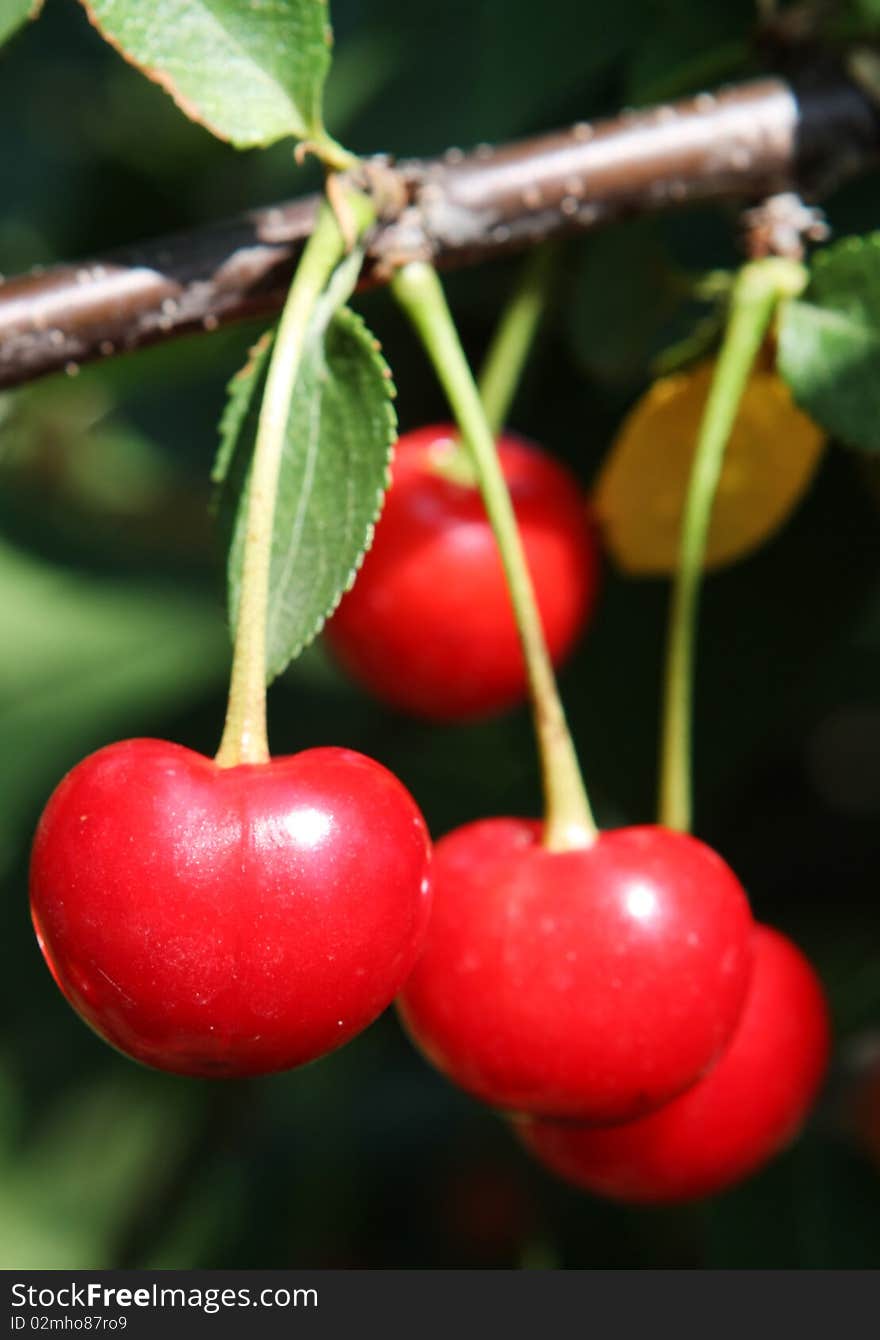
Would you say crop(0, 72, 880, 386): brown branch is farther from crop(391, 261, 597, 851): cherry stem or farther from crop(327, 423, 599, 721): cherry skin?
crop(327, 423, 599, 721): cherry skin

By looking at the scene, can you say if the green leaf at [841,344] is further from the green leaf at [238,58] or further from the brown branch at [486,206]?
the green leaf at [238,58]

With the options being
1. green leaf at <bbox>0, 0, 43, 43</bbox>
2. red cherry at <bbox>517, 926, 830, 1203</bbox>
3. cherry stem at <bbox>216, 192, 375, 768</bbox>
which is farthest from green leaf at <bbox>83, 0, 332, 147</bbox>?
red cherry at <bbox>517, 926, 830, 1203</bbox>

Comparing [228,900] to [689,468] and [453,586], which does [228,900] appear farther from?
[689,468]

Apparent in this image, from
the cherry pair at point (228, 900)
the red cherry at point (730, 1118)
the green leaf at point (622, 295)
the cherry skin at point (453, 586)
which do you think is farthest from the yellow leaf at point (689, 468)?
the cherry pair at point (228, 900)

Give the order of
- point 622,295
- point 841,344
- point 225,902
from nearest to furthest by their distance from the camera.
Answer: point 225,902 < point 841,344 < point 622,295

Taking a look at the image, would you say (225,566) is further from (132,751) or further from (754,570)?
(754,570)

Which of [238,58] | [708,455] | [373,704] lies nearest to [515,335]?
[708,455]

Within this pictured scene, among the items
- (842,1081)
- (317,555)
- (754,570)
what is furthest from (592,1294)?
(317,555)
